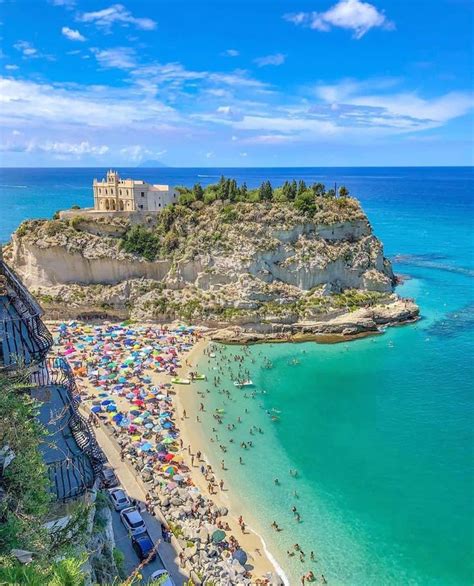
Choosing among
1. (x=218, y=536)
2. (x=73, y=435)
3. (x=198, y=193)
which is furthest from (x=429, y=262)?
(x=73, y=435)

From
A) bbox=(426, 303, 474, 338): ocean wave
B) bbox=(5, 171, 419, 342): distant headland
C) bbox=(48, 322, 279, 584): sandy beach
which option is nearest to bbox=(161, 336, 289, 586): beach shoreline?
bbox=(48, 322, 279, 584): sandy beach

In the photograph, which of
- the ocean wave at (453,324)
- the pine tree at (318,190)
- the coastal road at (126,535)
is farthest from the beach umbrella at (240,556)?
the pine tree at (318,190)

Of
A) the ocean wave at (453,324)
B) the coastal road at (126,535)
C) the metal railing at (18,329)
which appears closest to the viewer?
the metal railing at (18,329)

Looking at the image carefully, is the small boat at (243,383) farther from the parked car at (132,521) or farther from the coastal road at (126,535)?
the parked car at (132,521)

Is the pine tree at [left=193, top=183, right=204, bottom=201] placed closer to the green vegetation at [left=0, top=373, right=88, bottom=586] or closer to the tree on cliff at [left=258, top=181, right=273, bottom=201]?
the tree on cliff at [left=258, top=181, right=273, bottom=201]

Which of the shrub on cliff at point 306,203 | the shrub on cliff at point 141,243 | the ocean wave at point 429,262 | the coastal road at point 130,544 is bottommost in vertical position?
the coastal road at point 130,544

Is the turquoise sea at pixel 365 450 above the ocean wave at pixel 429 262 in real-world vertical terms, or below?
below
